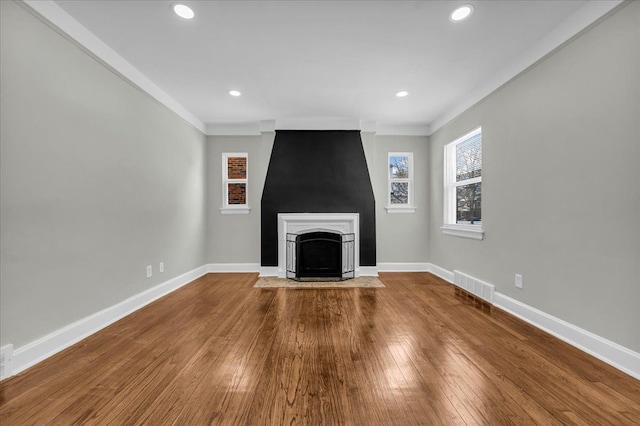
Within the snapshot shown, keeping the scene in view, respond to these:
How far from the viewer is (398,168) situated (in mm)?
5105

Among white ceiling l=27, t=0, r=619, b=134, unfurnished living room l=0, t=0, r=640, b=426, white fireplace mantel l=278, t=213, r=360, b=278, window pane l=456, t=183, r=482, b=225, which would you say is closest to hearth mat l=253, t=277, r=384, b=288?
unfurnished living room l=0, t=0, r=640, b=426

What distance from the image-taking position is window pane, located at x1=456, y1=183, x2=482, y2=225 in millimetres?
3672

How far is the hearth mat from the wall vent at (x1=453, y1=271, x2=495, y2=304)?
1.05 metres

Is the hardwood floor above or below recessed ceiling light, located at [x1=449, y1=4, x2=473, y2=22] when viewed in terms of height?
below

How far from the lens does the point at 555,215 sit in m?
2.41

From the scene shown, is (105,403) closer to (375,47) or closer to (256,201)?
(375,47)

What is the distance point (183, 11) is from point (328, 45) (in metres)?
1.20

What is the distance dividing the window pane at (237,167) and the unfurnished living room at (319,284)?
961mm

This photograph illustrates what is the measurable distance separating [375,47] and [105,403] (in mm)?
3259

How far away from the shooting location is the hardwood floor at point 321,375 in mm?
1424

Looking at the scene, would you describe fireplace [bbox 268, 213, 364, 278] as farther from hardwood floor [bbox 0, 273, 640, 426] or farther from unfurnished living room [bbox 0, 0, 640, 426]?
hardwood floor [bbox 0, 273, 640, 426]

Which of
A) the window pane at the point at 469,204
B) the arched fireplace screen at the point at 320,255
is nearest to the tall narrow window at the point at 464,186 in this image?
the window pane at the point at 469,204

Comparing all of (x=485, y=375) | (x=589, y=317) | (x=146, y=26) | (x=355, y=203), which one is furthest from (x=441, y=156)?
(x=146, y=26)

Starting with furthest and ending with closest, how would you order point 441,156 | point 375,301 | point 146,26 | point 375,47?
point 441,156 → point 375,301 → point 375,47 → point 146,26
